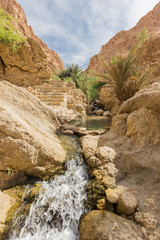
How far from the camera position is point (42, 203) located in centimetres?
159

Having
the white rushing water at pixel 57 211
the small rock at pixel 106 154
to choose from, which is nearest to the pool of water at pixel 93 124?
the small rock at pixel 106 154

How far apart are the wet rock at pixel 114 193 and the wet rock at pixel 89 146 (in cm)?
83

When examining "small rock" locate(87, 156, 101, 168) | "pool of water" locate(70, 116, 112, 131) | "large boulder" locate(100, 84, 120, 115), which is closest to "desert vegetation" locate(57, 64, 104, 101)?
"large boulder" locate(100, 84, 120, 115)

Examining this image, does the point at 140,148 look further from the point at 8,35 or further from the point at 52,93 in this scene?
the point at 8,35

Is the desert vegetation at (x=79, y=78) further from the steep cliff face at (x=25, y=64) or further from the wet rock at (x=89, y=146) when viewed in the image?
the wet rock at (x=89, y=146)

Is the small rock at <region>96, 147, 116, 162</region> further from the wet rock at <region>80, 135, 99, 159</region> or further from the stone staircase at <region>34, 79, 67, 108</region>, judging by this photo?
the stone staircase at <region>34, 79, 67, 108</region>

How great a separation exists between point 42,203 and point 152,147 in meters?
2.21

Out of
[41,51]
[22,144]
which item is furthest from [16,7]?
[22,144]

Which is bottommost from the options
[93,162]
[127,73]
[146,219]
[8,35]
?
[146,219]

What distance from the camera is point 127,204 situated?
1.32 metres

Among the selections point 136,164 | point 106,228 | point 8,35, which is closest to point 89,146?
point 136,164

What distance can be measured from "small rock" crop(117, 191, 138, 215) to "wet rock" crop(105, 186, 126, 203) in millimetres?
80

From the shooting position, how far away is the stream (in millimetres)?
1368

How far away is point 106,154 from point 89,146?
526 millimetres
